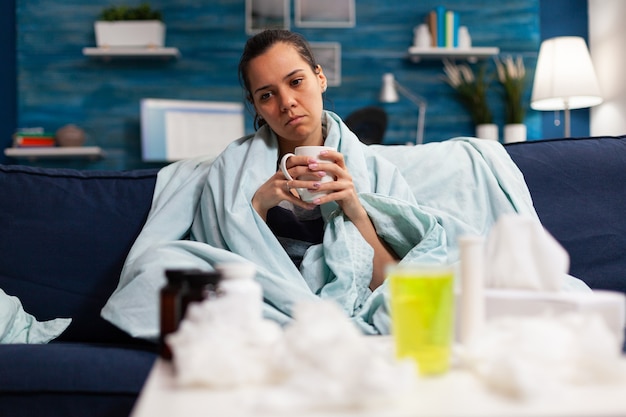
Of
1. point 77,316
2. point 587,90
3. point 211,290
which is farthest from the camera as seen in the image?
point 587,90

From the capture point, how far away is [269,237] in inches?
64.2

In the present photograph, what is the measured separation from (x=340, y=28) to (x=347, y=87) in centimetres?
37

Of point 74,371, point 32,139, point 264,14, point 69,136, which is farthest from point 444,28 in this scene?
point 74,371

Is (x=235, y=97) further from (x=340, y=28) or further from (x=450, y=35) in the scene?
(x=450, y=35)

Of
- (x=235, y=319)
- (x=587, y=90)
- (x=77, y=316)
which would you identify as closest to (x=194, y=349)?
(x=235, y=319)

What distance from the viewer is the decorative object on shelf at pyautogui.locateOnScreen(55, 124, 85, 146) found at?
158 inches

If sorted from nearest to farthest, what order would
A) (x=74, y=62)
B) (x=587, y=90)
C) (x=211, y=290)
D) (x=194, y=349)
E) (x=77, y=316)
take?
(x=194, y=349) → (x=211, y=290) → (x=77, y=316) → (x=587, y=90) → (x=74, y=62)

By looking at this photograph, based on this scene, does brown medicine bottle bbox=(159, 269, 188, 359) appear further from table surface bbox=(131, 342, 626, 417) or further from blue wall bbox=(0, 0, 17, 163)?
blue wall bbox=(0, 0, 17, 163)

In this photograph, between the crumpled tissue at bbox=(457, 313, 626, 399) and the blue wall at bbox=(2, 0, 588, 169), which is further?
the blue wall at bbox=(2, 0, 588, 169)

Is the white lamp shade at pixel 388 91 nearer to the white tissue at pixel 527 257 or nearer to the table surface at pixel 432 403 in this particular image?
the white tissue at pixel 527 257

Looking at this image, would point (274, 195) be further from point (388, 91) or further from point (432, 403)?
point (388, 91)

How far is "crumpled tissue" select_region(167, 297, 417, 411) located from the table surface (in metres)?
0.01

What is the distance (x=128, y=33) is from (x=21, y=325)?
2830 mm

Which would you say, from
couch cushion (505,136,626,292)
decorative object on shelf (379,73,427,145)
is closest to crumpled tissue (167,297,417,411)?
couch cushion (505,136,626,292)
